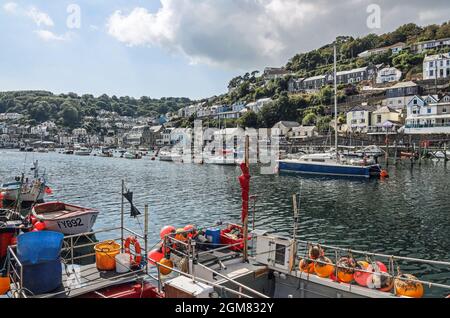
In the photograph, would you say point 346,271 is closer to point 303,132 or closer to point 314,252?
point 314,252

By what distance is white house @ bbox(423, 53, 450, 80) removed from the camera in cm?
13350

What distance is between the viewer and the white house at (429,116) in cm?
10219

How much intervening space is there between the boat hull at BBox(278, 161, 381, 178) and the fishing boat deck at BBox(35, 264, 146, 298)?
51.6 m

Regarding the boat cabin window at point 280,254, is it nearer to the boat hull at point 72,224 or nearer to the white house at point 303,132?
the boat hull at point 72,224

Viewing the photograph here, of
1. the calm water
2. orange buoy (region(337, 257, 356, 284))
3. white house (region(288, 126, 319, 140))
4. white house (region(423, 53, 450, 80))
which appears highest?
white house (region(423, 53, 450, 80))

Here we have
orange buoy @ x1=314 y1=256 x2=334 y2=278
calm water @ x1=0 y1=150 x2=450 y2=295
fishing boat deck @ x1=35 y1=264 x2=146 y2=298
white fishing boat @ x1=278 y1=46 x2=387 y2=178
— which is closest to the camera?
fishing boat deck @ x1=35 y1=264 x2=146 y2=298

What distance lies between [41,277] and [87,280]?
1566 millimetres

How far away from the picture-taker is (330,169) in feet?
201

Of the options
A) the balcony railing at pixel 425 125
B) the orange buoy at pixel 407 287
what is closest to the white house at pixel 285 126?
the balcony railing at pixel 425 125

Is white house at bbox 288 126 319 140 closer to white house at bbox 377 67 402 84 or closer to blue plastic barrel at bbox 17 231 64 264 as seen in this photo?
white house at bbox 377 67 402 84

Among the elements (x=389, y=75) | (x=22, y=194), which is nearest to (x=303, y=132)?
(x=389, y=75)

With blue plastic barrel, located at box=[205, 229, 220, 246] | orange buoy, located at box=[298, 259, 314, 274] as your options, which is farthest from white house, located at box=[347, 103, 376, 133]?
orange buoy, located at box=[298, 259, 314, 274]
